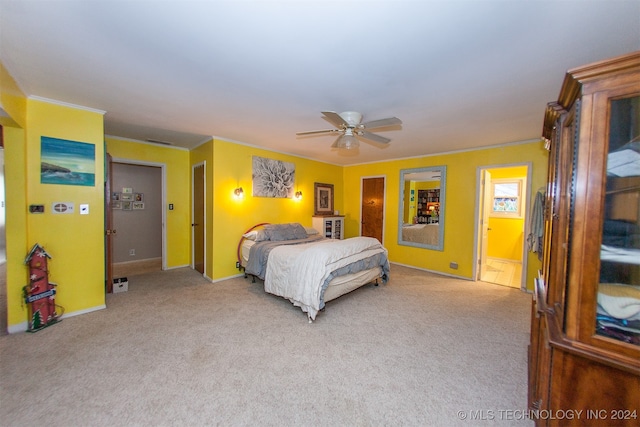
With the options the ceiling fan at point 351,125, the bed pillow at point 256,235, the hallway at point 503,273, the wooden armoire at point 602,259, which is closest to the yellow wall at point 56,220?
the bed pillow at point 256,235

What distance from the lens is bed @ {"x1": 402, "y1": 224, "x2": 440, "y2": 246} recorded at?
5.11 meters

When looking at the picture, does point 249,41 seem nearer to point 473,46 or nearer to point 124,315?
point 473,46

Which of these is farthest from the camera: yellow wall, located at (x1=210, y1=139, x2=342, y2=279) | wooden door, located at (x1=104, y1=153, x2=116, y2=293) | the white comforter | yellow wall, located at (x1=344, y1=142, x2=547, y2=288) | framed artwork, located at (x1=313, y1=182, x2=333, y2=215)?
framed artwork, located at (x1=313, y1=182, x2=333, y2=215)

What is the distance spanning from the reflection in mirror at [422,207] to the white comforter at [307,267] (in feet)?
6.90

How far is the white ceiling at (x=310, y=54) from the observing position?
1.38 meters

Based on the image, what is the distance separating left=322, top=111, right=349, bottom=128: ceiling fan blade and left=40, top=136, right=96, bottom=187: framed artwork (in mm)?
2909

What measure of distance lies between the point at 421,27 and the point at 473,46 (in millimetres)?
454

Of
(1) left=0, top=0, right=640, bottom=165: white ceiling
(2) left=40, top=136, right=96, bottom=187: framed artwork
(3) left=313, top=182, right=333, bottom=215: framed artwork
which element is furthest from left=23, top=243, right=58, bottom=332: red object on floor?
(3) left=313, top=182, right=333, bottom=215: framed artwork

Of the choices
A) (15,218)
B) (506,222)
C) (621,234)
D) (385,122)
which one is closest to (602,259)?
(621,234)

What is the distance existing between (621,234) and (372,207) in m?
5.15

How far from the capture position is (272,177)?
4.97 m

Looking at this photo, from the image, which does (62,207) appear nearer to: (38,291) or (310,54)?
(38,291)

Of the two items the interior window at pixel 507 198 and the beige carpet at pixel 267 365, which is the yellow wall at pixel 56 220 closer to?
the beige carpet at pixel 267 365

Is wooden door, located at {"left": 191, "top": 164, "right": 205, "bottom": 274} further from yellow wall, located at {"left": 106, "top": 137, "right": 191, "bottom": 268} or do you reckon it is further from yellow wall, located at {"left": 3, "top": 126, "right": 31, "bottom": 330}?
yellow wall, located at {"left": 3, "top": 126, "right": 31, "bottom": 330}
